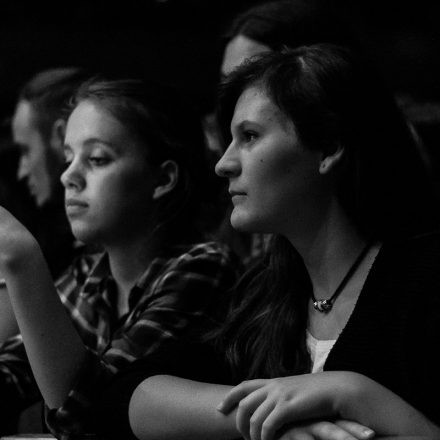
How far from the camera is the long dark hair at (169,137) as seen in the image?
149 centimetres

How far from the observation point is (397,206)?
119 centimetres

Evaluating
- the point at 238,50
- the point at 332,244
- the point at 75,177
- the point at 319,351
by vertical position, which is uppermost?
the point at 238,50

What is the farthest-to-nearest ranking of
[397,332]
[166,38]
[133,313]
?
[166,38] → [133,313] → [397,332]

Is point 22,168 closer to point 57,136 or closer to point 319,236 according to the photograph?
point 57,136

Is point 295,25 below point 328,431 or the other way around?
the other way around

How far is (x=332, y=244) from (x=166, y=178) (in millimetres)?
422

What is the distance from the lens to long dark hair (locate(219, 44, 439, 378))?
116 centimetres

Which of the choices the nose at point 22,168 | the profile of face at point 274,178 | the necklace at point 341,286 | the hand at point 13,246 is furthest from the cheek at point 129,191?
the nose at point 22,168

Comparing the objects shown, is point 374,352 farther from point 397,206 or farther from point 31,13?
point 31,13

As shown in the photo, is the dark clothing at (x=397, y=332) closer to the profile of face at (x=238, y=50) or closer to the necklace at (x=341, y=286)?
the necklace at (x=341, y=286)

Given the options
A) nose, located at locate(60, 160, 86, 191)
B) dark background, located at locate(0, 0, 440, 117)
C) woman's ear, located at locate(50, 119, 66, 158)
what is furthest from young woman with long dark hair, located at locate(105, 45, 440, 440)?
woman's ear, located at locate(50, 119, 66, 158)

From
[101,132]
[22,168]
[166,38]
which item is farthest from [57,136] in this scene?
[101,132]

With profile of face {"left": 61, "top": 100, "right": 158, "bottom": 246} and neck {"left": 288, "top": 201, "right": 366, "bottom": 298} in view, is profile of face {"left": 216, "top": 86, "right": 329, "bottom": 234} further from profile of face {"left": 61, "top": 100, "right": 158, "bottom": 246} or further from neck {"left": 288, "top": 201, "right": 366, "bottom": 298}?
profile of face {"left": 61, "top": 100, "right": 158, "bottom": 246}

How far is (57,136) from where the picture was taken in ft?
6.03
